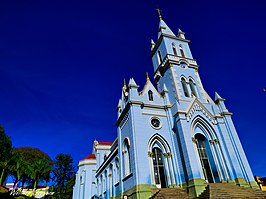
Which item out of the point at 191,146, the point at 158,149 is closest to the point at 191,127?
the point at 191,146

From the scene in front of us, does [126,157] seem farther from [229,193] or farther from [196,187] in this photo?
[229,193]

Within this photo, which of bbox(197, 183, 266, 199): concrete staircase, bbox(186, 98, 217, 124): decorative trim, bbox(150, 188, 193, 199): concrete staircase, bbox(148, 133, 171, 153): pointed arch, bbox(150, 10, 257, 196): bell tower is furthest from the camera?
bbox(186, 98, 217, 124): decorative trim

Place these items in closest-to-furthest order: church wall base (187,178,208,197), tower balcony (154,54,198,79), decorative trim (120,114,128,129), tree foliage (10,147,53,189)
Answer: church wall base (187,178,208,197) → decorative trim (120,114,128,129) → tower balcony (154,54,198,79) → tree foliage (10,147,53,189)

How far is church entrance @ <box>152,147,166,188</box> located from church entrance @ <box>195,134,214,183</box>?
3.64m

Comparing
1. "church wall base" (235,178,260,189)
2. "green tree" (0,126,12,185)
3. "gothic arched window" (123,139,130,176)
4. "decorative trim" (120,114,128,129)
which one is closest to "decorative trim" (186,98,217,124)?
"church wall base" (235,178,260,189)

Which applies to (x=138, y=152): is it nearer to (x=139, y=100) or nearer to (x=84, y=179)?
(x=139, y=100)

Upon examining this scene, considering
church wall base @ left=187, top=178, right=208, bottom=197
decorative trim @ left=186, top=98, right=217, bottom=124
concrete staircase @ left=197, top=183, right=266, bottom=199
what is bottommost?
concrete staircase @ left=197, top=183, right=266, bottom=199

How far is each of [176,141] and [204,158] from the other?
3.05 meters

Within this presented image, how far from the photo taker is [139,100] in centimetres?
1786

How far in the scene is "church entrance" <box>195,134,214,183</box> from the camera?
15.7 metres

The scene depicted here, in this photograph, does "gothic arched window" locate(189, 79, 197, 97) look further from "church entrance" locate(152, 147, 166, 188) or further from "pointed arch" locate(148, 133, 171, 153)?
"church entrance" locate(152, 147, 166, 188)

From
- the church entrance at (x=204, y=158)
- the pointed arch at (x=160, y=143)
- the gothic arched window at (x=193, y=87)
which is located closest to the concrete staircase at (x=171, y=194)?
the church entrance at (x=204, y=158)

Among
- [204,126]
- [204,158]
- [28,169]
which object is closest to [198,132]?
[204,126]

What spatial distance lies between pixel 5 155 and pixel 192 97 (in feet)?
127
